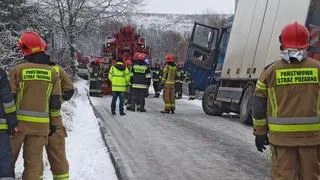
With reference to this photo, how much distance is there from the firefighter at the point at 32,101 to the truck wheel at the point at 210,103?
11.4 m

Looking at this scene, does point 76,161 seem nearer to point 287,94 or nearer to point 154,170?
point 154,170

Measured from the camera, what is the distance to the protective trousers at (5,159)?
5273 mm

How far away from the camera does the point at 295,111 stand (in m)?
5.10

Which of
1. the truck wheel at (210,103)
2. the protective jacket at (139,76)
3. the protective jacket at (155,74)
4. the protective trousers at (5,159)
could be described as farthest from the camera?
the protective jacket at (155,74)

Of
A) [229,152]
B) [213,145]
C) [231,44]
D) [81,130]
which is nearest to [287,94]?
[229,152]

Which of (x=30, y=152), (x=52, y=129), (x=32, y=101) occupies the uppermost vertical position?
(x=32, y=101)

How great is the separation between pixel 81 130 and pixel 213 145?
308cm

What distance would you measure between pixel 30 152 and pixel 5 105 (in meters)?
0.80

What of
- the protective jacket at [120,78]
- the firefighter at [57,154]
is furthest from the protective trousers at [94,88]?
the firefighter at [57,154]

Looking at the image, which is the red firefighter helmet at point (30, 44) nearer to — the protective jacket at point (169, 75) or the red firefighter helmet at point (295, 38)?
the red firefighter helmet at point (295, 38)

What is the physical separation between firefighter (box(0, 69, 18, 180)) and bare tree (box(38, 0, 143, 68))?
30.6 m

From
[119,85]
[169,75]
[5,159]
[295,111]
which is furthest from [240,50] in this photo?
[5,159]

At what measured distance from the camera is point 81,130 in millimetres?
12188

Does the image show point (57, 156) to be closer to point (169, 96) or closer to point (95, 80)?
point (169, 96)
